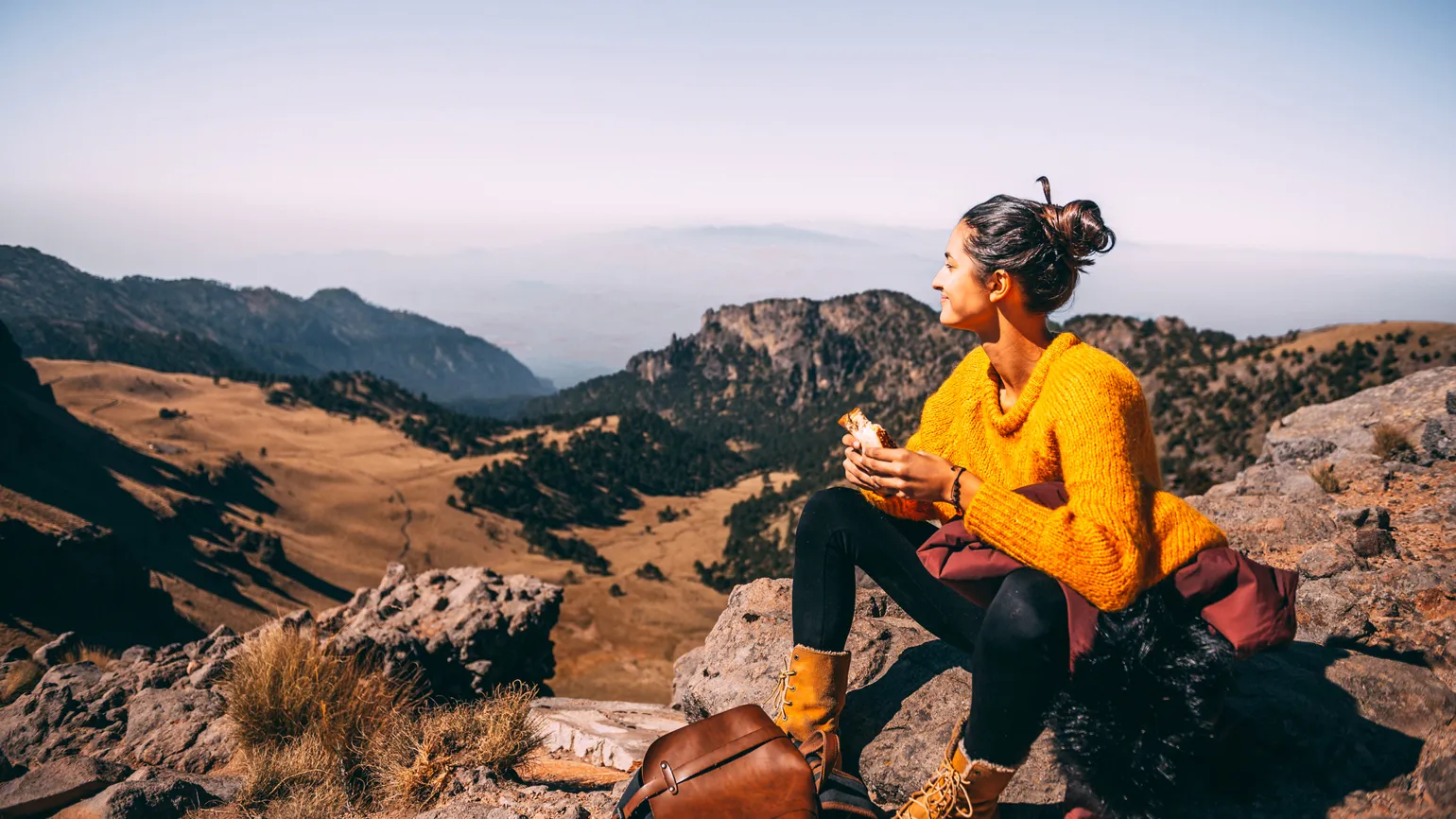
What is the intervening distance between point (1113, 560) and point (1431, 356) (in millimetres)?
38882

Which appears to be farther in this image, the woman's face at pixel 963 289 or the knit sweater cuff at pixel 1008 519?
the woman's face at pixel 963 289

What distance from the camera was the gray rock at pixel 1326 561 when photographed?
15.9 ft

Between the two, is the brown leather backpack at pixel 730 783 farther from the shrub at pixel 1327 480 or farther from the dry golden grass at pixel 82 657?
the dry golden grass at pixel 82 657

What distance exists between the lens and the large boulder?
2734 mm

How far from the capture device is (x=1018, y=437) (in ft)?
9.56

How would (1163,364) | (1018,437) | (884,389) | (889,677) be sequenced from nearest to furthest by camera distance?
(1018,437)
(889,677)
(1163,364)
(884,389)

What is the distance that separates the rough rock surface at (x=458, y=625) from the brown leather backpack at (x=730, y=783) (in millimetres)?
4722

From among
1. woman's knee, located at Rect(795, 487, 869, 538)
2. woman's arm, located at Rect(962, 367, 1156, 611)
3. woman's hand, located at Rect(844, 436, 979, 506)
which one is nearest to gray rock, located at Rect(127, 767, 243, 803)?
woman's knee, located at Rect(795, 487, 869, 538)

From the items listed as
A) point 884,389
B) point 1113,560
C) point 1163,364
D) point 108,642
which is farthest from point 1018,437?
point 884,389

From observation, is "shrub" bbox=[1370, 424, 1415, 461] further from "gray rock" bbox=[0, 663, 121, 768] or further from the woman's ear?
"gray rock" bbox=[0, 663, 121, 768]

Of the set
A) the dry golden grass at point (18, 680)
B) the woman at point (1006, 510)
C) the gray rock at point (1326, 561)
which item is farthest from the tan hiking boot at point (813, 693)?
the dry golden grass at point (18, 680)

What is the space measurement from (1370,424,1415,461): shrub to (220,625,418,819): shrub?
9.26 m

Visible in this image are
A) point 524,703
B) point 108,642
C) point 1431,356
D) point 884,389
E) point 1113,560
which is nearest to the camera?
point 1113,560

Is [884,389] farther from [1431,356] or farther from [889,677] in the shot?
[889,677]
